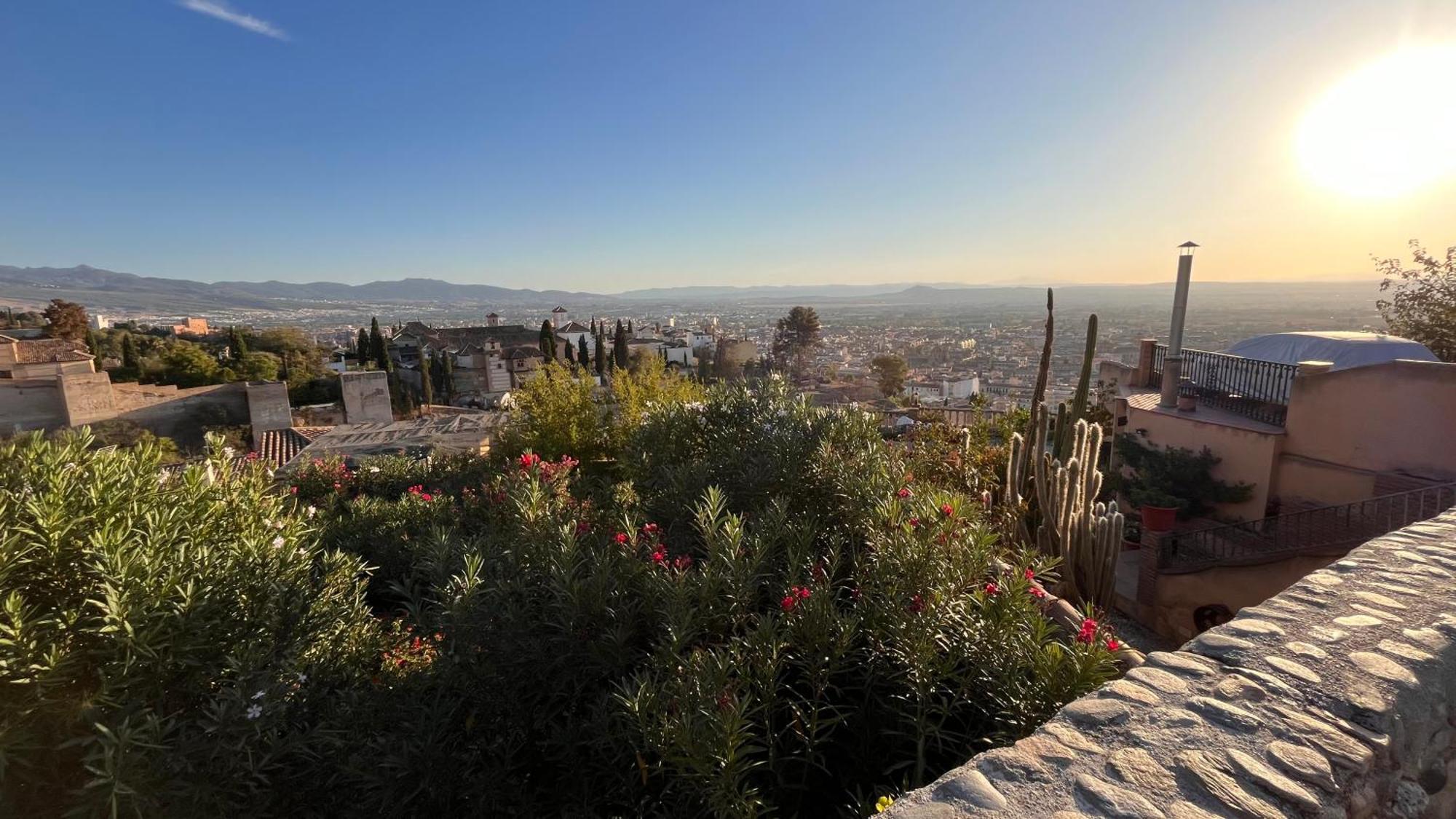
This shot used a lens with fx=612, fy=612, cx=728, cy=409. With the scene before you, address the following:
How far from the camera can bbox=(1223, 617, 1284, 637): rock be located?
2213 mm

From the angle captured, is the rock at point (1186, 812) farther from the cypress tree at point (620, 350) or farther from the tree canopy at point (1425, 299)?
the cypress tree at point (620, 350)

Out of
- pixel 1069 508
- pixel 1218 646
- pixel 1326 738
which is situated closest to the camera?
pixel 1326 738

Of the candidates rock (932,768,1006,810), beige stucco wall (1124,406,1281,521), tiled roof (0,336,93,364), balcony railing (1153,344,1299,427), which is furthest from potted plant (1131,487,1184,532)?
tiled roof (0,336,93,364)

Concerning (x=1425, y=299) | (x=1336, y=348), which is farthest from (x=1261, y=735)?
(x=1425, y=299)

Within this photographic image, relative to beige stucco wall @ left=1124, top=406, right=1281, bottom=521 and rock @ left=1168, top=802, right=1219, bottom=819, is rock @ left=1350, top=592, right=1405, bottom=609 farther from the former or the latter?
beige stucco wall @ left=1124, top=406, right=1281, bottom=521

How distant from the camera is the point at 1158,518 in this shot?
289 inches

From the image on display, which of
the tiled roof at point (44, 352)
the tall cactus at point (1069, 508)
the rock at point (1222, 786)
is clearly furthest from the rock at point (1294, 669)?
the tiled roof at point (44, 352)

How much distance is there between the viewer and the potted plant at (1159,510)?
729 centimetres

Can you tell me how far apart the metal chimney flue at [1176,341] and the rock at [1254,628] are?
744 cm

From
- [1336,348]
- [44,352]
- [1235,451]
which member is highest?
[1336,348]

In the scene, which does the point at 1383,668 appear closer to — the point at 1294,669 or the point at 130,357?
the point at 1294,669

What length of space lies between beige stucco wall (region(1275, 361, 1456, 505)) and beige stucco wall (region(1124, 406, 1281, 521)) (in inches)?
6.2

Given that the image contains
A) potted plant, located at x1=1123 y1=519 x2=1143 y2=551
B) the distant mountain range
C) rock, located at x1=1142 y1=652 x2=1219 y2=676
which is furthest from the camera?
the distant mountain range

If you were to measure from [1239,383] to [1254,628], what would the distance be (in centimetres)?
857
